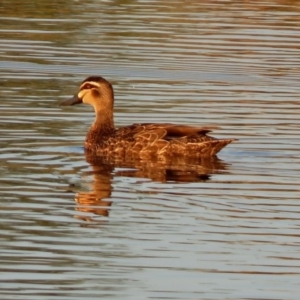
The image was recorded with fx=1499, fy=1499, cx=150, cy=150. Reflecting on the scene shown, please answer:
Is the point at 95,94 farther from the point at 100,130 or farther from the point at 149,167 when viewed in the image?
the point at 149,167

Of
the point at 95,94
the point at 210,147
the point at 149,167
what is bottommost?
the point at 149,167

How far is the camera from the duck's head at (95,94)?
52.7 feet

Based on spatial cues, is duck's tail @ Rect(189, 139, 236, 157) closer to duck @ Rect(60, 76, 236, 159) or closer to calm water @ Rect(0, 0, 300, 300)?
duck @ Rect(60, 76, 236, 159)

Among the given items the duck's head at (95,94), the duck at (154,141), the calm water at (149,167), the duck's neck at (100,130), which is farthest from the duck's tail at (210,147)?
the duck's head at (95,94)

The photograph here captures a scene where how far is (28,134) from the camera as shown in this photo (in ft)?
50.4

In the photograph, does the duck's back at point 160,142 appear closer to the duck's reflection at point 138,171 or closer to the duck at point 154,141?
the duck at point 154,141

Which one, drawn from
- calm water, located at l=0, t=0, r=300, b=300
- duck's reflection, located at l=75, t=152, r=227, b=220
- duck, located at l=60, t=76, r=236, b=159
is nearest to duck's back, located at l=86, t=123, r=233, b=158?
duck, located at l=60, t=76, r=236, b=159

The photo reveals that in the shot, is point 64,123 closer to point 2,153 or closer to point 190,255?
point 2,153

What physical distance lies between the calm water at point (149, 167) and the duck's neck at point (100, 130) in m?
0.21

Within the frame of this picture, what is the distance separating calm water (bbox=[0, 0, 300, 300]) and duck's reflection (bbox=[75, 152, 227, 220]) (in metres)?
0.03

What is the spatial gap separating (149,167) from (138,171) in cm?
34

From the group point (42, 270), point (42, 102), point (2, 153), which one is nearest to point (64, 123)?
point (42, 102)

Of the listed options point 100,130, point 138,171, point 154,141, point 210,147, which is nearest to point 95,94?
point 100,130

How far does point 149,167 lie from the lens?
14422mm
